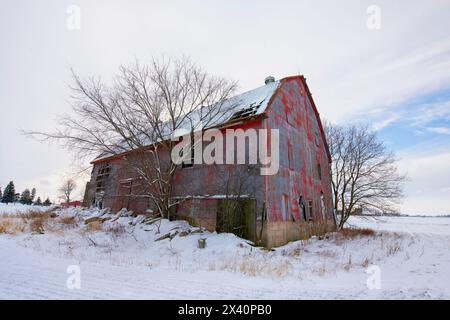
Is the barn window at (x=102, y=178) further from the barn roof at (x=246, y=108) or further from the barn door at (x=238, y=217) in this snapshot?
the barn door at (x=238, y=217)

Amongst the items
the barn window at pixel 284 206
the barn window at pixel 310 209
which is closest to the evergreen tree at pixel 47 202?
the barn window at pixel 310 209

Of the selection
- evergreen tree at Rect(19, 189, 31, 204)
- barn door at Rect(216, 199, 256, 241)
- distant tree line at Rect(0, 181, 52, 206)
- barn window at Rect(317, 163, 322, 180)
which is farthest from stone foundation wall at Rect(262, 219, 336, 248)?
evergreen tree at Rect(19, 189, 31, 204)

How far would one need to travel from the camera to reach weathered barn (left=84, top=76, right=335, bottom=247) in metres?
11.4

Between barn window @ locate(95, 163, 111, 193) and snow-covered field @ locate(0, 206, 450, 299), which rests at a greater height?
barn window @ locate(95, 163, 111, 193)

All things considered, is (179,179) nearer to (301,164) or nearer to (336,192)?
(301,164)

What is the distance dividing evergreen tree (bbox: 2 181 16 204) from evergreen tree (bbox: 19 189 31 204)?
7125 millimetres

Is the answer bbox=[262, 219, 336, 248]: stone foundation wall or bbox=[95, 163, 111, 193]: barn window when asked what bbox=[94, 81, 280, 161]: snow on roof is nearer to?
bbox=[262, 219, 336, 248]: stone foundation wall

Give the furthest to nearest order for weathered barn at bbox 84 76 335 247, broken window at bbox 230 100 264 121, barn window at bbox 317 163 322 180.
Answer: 1. barn window at bbox 317 163 322 180
2. broken window at bbox 230 100 264 121
3. weathered barn at bbox 84 76 335 247

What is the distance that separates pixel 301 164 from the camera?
1512 centimetres

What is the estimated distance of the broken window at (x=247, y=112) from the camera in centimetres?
1259

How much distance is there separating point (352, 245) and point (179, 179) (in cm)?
936

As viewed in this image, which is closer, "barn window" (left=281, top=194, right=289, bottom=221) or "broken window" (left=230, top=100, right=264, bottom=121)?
"barn window" (left=281, top=194, right=289, bottom=221)

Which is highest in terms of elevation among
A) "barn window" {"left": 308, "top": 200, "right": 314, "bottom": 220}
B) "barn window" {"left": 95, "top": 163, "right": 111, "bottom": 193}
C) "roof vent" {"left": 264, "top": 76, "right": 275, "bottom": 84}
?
"roof vent" {"left": 264, "top": 76, "right": 275, "bottom": 84}
